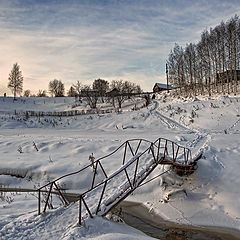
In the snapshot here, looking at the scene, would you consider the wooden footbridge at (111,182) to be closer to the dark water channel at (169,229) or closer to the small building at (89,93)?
the dark water channel at (169,229)

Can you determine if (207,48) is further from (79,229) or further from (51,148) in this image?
(79,229)

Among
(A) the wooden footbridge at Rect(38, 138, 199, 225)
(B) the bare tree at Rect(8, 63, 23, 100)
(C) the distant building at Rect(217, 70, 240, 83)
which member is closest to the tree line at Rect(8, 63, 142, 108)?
(B) the bare tree at Rect(8, 63, 23, 100)

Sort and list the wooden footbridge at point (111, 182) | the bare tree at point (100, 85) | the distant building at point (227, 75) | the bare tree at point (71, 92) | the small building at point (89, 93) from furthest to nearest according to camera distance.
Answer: the bare tree at point (71, 92)
the bare tree at point (100, 85)
the small building at point (89, 93)
the distant building at point (227, 75)
the wooden footbridge at point (111, 182)

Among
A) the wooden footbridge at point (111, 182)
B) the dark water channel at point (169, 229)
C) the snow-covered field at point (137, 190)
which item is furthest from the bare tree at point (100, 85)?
the dark water channel at point (169, 229)

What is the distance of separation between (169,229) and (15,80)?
5403 cm

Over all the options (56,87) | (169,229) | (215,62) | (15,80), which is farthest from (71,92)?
(169,229)

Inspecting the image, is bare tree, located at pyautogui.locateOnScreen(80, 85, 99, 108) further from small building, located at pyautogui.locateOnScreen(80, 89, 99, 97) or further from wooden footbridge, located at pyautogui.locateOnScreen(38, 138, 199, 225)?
wooden footbridge, located at pyautogui.locateOnScreen(38, 138, 199, 225)

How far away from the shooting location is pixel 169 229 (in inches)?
333

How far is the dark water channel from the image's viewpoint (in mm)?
7950

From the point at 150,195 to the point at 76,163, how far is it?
4.16 metres

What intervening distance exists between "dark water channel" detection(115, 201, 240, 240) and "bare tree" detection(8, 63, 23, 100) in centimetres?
5175

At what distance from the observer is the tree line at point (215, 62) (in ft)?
108

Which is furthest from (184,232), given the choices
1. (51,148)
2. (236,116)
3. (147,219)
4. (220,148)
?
(236,116)

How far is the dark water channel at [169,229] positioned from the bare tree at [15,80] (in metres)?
51.8
